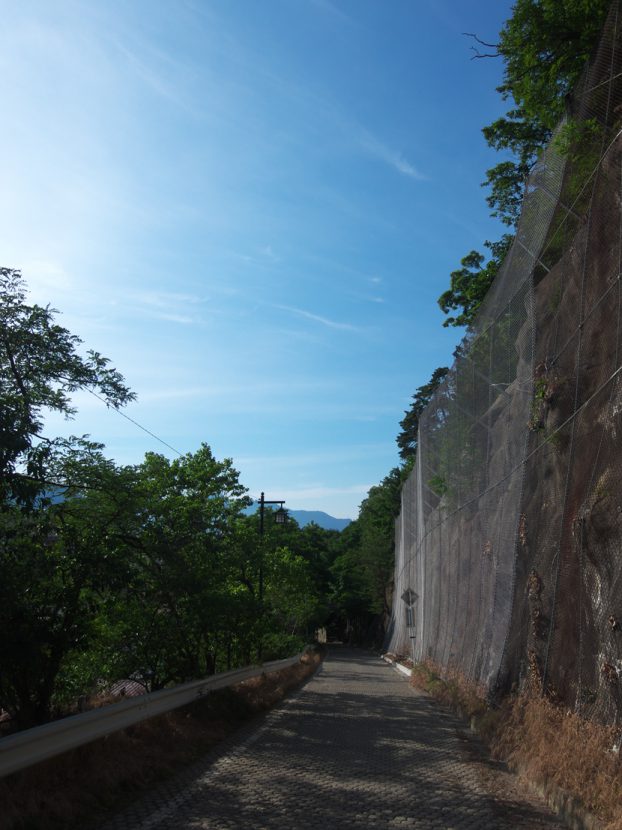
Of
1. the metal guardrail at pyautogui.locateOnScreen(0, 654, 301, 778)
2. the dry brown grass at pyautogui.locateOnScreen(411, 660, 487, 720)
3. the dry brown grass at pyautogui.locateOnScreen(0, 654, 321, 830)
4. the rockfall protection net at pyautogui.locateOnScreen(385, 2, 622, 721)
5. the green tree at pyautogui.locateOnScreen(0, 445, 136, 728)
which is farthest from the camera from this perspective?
the dry brown grass at pyautogui.locateOnScreen(411, 660, 487, 720)

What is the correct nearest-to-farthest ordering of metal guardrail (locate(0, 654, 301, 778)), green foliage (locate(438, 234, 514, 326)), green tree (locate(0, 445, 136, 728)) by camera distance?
1. metal guardrail (locate(0, 654, 301, 778))
2. green tree (locate(0, 445, 136, 728))
3. green foliage (locate(438, 234, 514, 326))

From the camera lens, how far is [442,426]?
791 inches

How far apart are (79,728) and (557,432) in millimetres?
6406

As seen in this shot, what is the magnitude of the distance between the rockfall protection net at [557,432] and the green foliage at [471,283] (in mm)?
11147

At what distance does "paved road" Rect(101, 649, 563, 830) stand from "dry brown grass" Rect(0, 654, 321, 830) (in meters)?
0.29

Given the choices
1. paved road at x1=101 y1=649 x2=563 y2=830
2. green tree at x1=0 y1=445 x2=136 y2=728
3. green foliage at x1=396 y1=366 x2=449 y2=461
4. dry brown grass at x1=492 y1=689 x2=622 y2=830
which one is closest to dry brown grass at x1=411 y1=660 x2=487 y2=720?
paved road at x1=101 y1=649 x2=563 y2=830

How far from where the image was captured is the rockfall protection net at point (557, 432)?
7.31 m

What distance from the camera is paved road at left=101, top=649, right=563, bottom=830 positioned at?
18.7ft

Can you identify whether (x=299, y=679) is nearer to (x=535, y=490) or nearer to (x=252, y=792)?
(x=535, y=490)

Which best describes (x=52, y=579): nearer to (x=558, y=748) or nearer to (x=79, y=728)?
(x=79, y=728)

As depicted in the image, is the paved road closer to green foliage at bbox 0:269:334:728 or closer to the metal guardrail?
the metal guardrail

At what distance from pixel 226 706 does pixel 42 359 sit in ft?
22.1

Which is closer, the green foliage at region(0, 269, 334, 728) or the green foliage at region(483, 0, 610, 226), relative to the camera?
the green foliage at region(0, 269, 334, 728)

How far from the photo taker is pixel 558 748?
6.81 metres
